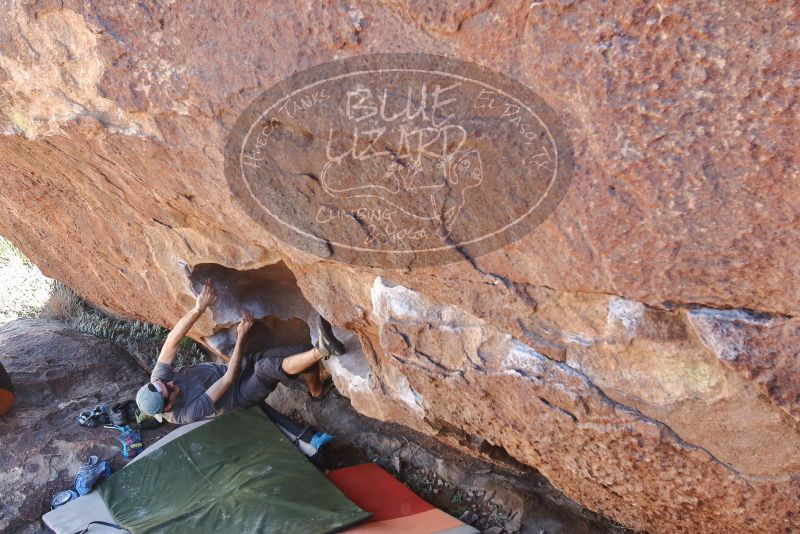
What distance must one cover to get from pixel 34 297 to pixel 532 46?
5990mm

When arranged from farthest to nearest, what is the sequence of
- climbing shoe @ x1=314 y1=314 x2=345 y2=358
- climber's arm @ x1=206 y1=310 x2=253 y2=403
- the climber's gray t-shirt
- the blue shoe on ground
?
the blue shoe on ground
climber's arm @ x1=206 y1=310 x2=253 y2=403
the climber's gray t-shirt
climbing shoe @ x1=314 y1=314 x2=345 y2=358

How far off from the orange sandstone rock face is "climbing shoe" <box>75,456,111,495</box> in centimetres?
177

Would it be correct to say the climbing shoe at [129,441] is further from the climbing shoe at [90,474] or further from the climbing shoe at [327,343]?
the climbing shoe at [327,343]

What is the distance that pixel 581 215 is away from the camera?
68.3 inches

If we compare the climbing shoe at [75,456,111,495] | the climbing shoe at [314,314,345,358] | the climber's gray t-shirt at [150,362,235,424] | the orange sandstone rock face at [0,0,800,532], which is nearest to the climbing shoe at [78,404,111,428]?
the climbing shoe at [75,456,111,495]

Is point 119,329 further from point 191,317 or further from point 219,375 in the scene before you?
point 191,317

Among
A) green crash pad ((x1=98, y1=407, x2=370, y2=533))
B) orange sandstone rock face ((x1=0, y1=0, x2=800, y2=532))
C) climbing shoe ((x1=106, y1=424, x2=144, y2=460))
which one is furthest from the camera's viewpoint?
climbing shoe ((x1=106, y1=424, x2=144, y2=460))

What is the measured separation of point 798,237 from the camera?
1.52 m

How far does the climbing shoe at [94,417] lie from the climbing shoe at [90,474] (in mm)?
269

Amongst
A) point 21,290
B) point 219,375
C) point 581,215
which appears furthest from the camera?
point 21,290

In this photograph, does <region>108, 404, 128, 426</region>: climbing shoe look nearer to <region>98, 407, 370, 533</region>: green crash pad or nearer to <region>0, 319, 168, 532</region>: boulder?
<region>0, 319, 168, 532</region>: boulder

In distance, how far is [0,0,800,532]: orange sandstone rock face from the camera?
1.50 meters
